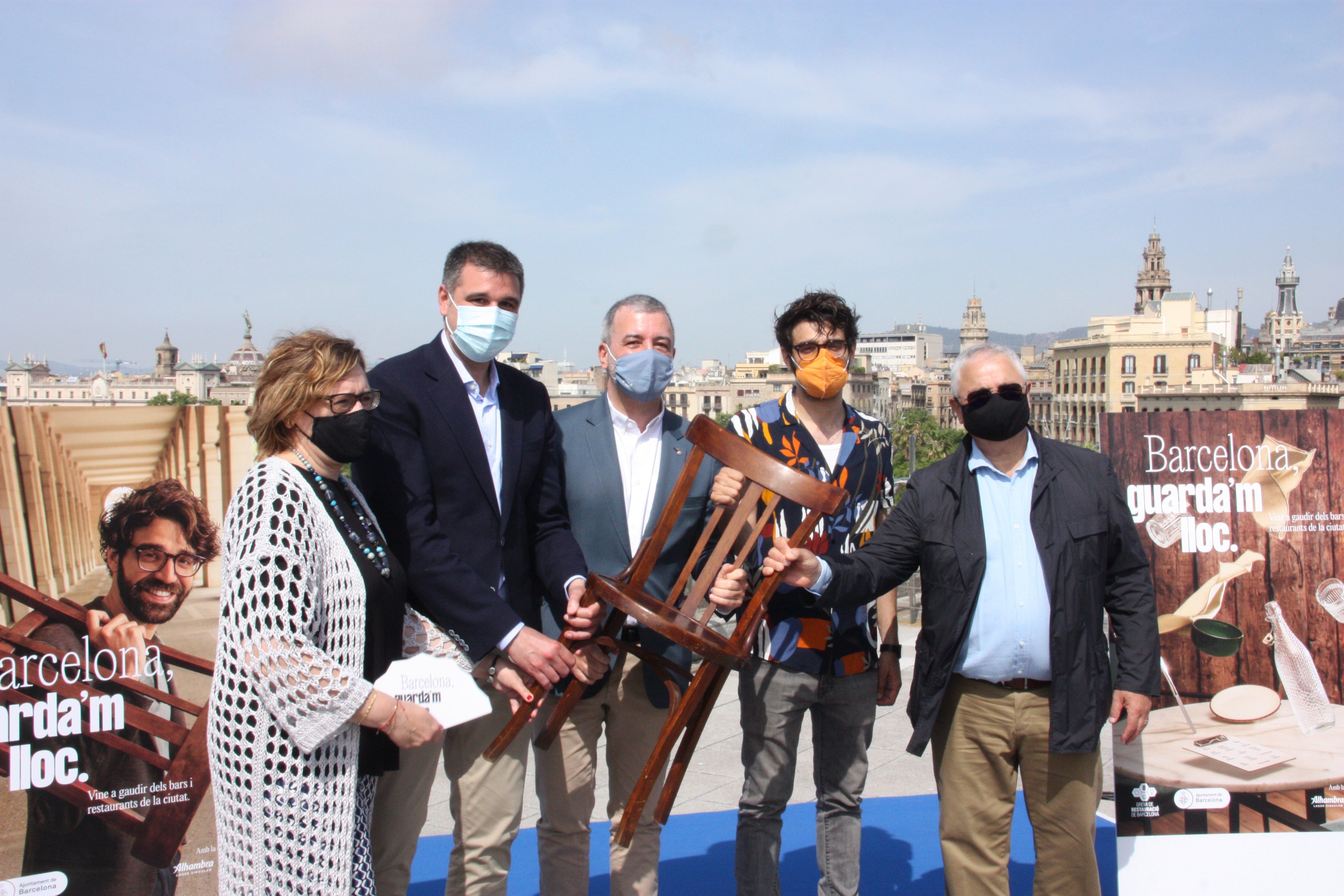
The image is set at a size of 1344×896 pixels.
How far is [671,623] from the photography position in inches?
101

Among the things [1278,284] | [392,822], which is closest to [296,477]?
[392,822]

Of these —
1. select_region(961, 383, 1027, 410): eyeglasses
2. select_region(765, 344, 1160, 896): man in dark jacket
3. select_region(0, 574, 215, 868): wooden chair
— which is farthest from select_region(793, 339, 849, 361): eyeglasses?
select_region(0, 574, 215, 868): wooden chair

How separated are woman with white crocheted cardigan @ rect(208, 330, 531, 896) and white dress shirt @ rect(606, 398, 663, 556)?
37.1 inches

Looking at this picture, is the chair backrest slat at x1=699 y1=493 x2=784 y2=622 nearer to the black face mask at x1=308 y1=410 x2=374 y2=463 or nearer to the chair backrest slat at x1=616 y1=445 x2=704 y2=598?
the chair backrest slat at x1=616 y1=445 x2=704 y2=598

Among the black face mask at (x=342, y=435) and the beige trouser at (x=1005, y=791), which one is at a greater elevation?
the black face mask at (x=342, y=435)

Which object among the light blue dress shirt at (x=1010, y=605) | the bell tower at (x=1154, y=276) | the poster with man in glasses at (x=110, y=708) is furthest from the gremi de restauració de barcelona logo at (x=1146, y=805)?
the bell tower at (x=1154, y=276)

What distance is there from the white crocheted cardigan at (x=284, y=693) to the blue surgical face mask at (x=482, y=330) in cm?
76

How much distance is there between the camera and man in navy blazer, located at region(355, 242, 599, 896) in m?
2.79

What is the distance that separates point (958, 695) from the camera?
3137mm

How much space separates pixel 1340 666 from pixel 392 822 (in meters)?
3.63

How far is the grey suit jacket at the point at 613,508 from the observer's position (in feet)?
10.7

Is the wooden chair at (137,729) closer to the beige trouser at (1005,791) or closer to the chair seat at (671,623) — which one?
the chair seat at (671,623)

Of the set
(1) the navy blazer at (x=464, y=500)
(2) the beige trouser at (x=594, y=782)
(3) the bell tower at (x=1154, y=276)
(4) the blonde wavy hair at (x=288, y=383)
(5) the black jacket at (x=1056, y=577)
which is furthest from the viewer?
(3) the bell tower at (x=1154, y=276)

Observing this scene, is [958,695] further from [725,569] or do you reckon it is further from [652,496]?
[652,496]
